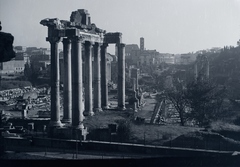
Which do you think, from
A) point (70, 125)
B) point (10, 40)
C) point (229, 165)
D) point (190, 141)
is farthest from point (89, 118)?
point (10, 40)

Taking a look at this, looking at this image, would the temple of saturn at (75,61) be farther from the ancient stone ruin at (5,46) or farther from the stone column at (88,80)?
the ancient stone ruin at (5,46)

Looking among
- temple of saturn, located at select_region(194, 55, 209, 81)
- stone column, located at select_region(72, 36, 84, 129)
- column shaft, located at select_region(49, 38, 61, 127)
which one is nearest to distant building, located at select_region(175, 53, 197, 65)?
temple of saturn, located at select_region(194, 55, 209, 81)

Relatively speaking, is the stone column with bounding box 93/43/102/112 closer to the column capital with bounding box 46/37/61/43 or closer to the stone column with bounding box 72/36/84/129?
the column capital with bounding box 46/37/61/43

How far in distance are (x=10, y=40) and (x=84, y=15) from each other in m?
13.2

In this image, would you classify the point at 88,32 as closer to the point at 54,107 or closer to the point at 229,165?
the point at 54,107

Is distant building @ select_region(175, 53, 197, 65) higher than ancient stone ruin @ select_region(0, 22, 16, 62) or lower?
higher

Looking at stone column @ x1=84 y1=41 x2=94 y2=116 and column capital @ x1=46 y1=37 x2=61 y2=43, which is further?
stone column @ x1=84 y1=41 x2=94 y2=116

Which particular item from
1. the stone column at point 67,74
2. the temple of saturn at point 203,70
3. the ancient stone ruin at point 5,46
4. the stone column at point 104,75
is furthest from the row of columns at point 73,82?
the temple of saturn at point 203,70

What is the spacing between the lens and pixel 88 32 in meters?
21.1

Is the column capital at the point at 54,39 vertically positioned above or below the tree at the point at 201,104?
above

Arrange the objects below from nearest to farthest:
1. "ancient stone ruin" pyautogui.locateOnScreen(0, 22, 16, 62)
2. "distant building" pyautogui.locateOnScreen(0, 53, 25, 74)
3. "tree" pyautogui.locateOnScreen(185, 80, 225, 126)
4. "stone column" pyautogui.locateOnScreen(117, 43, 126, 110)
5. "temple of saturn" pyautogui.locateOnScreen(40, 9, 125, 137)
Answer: "ancient stone ruin" pyautogui.locateOnScreen(0, 22, 16, 62) < "temple of saturn" pyautogui.locateOnScreen(40, 9, 125, 137) < "tree" pyautogui.locateOnScreen(185, 80, 225, 126) < "stone column" pyautogui.locateOnScreen(117, 43, 126, 110) < "distant building" pyautogui.locateOnScreen(0, 53, 25, 74)

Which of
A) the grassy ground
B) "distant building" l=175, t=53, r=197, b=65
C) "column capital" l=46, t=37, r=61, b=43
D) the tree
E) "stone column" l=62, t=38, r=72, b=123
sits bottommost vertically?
the grassy ground

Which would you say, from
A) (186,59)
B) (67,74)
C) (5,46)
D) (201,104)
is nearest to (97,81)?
(67,74)

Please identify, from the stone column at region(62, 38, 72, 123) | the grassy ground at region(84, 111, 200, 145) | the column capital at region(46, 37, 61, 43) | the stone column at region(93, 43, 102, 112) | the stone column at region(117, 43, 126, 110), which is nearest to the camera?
the grassy ground at region(84, 111, 200, 145)
